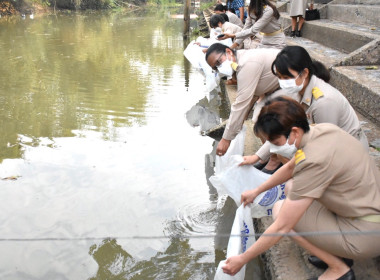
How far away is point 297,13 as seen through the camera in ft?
23.2

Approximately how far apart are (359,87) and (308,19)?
4418 millimetres

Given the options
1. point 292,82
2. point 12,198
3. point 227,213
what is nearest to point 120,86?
point 12,198

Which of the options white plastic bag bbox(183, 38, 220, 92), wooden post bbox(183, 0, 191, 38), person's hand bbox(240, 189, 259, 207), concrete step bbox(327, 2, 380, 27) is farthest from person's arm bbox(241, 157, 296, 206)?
wooden post bbox(183, 0, 191, 38)

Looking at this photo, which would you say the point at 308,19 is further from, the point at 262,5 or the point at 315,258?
the point at 315,258

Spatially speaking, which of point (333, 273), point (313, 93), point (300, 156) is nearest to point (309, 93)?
point (313, 93)

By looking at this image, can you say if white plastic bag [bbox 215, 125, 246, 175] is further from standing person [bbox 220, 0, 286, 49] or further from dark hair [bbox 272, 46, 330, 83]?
standing person [bbox 220, 0, 286, 49]

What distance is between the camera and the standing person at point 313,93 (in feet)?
7.49

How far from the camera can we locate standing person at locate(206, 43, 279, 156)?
288 cm

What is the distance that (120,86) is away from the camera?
6945 millimetres

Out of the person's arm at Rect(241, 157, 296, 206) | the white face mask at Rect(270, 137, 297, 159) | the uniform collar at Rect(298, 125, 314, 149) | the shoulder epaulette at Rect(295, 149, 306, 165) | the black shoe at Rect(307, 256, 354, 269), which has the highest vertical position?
the uniform collar at Rect(298, 125, 314, 149)

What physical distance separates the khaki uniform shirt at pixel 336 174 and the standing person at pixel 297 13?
579cm

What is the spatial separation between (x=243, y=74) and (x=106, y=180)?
5.59 feet

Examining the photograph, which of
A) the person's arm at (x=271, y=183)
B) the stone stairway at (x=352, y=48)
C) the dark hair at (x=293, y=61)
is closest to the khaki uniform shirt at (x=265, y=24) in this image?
the stone stairway at (x=352, y=48)

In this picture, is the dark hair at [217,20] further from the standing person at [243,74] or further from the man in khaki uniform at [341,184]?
the man in khaki uniform at [341,184]
